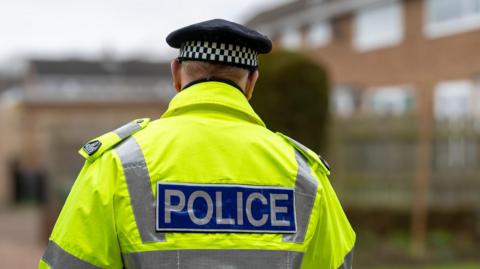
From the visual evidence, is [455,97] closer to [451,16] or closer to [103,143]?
[451,16]

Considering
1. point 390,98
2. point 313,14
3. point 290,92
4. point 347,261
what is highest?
point 313,14

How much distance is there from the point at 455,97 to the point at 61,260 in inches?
808

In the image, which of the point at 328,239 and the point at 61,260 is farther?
the point at 328,239

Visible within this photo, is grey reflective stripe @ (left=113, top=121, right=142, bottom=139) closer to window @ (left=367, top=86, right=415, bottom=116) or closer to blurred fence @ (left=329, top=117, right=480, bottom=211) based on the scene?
blurred fence @ (left=329, top=117, right=480, bottom=211)

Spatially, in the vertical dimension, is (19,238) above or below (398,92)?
below

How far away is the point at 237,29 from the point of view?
2529 mm

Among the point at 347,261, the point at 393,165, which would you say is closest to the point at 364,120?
the point at 393,165

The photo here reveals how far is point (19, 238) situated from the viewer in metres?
15.9

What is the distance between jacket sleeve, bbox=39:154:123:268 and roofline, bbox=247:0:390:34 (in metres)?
23.3

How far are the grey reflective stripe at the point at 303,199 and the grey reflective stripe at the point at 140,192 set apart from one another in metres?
0.44

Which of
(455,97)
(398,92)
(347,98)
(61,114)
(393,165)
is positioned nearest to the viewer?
(393,165)

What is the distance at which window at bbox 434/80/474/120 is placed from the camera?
21263mm

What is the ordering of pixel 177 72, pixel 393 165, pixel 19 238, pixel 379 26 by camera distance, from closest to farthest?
pixel 177 72 → pixel 393 165 → pixel 19 238 → pixel 379 26

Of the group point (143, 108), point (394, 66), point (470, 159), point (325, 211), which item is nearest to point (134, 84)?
point (143, 108)
